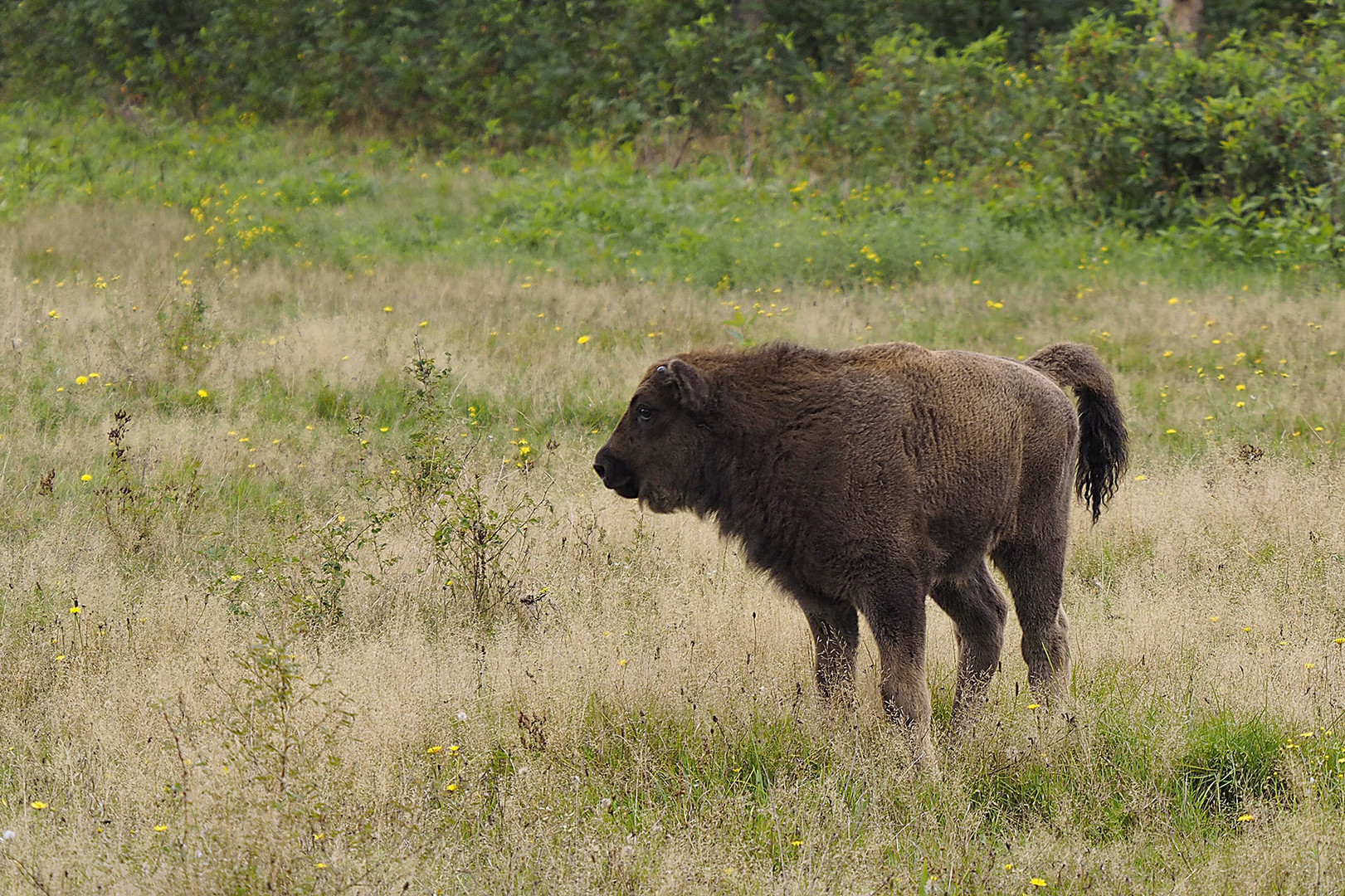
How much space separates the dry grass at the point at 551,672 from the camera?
13.6 ft

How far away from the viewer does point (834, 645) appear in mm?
5285

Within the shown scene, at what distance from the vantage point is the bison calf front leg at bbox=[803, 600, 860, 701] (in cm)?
525

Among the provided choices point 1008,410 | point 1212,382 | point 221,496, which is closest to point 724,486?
point 1008,410

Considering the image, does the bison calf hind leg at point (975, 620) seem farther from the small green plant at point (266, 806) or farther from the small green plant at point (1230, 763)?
the small green plant at point (266, 806)

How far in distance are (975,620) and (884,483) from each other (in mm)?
1040

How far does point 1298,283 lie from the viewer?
12.2 metres

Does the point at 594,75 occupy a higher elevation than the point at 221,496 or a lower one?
higher

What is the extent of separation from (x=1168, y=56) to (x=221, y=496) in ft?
43.3

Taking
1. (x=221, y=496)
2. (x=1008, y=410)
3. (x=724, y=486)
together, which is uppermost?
(x=1008, y=410)

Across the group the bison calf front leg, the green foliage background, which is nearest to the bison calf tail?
the bison calf front leg

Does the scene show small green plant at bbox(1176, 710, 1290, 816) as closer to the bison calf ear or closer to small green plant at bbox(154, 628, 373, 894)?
the bison calf ear

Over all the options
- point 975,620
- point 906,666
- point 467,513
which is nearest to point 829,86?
point 467,513

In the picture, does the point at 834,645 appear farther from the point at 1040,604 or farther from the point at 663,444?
the point at 663,444

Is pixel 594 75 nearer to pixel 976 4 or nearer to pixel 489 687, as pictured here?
pixel 976 4
